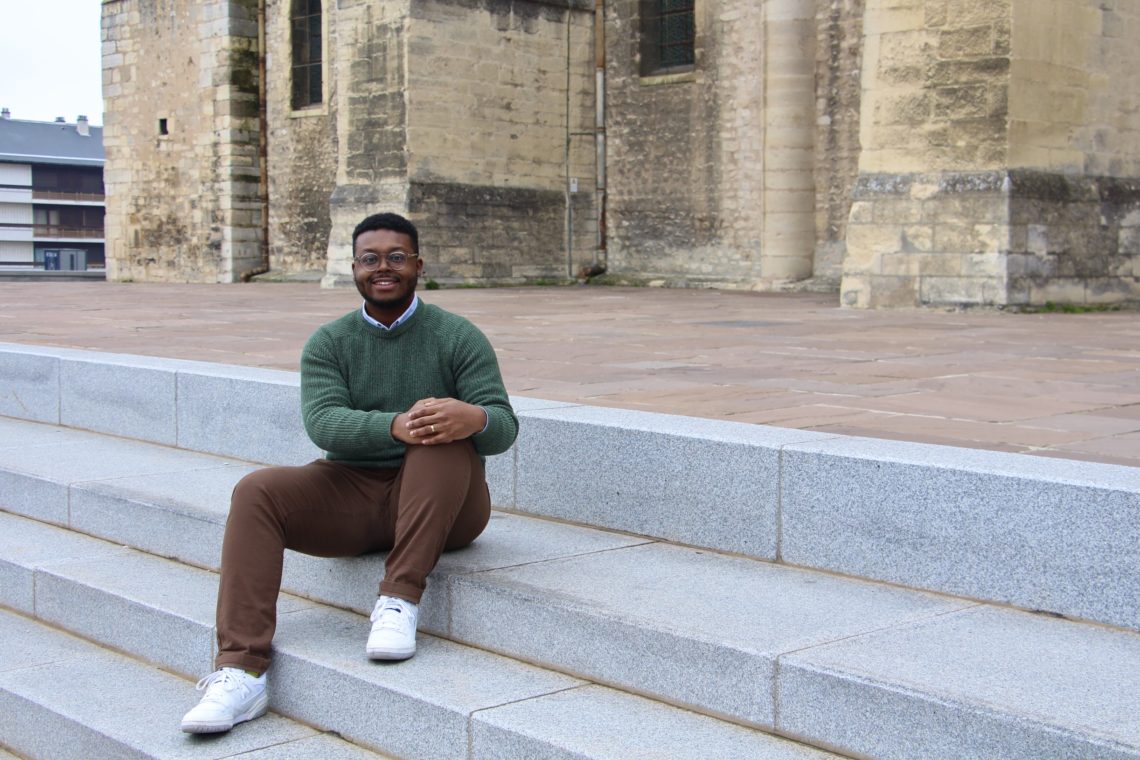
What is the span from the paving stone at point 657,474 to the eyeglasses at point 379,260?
2.80 feet

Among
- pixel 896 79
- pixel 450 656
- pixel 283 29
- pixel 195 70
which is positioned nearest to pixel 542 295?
pixel 896 79

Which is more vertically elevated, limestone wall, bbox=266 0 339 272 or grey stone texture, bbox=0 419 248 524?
limestone wall, bbox=266 0 339 272

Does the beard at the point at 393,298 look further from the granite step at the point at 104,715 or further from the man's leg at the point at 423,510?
the granite step at the point at 104,715

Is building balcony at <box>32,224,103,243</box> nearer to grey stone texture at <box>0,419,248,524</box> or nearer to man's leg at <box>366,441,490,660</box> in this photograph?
grey stone texture at <box>0,419,248,524</box>

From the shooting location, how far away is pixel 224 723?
354 cm

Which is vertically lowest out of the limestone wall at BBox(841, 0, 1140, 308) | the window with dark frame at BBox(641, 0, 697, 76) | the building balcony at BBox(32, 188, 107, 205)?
the limestone wall at BBox(841, 0, 1140, 308)

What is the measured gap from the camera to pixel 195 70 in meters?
23.7

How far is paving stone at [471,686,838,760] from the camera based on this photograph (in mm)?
2979

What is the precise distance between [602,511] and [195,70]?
2100cm

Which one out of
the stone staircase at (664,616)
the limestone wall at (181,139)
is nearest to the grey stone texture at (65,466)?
the stone staircase at (664,616)

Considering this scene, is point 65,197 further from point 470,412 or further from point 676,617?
point 676,617

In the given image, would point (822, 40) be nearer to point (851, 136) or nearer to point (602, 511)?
point (851, 136)

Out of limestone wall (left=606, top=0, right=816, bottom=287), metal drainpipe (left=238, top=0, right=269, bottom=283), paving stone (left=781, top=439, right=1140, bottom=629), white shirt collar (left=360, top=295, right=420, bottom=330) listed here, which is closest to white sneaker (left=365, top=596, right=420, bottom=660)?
white shirt collar (left=360, top=295, right=420, bottom=330)

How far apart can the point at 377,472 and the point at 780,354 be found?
4370 millimetres
